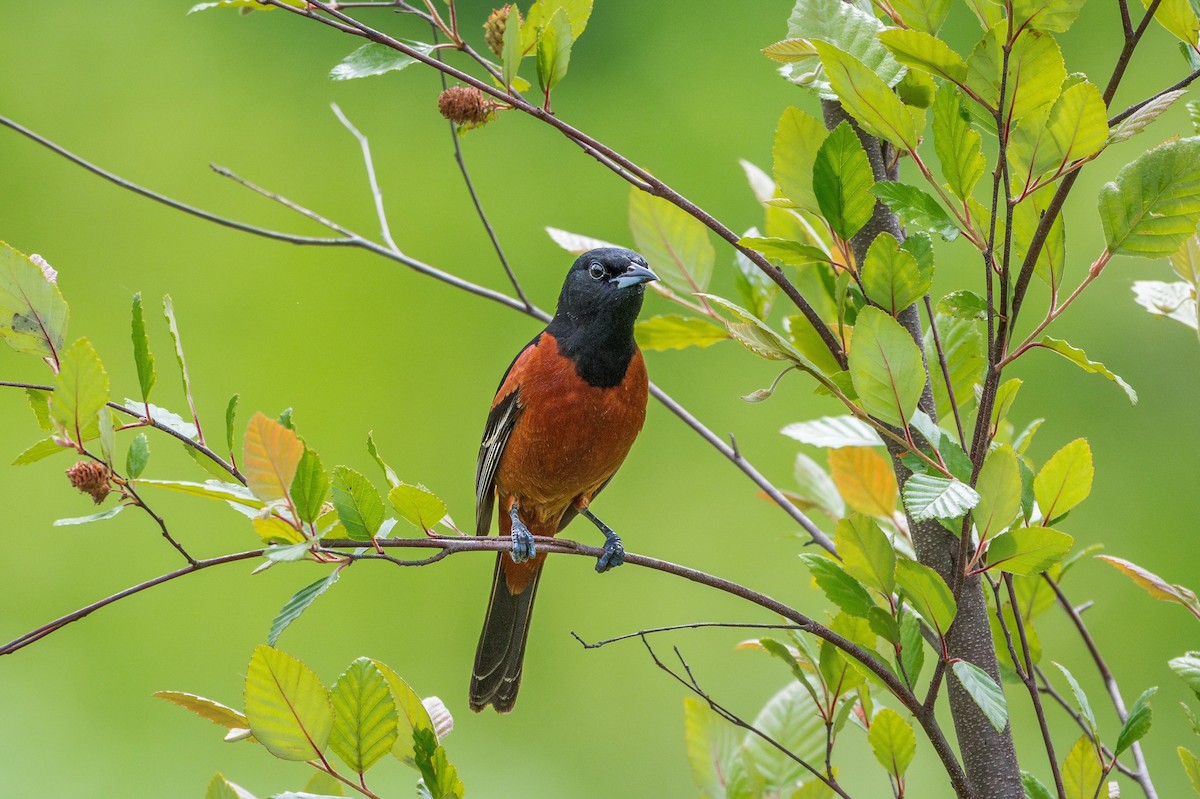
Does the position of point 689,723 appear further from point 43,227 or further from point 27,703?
point 43,227

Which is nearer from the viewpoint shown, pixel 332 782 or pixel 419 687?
pixel 332 782

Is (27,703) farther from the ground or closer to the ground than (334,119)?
closer to the ground

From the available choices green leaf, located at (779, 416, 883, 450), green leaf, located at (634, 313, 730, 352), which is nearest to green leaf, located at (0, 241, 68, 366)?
green leaf, located at (634, 313, 730, 352)

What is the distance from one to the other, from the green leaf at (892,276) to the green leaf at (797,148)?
Answer: 0.09 meters

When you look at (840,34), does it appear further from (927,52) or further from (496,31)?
(496,31)

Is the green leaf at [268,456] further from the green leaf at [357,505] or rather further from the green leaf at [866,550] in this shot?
the green leaf at [866,550]

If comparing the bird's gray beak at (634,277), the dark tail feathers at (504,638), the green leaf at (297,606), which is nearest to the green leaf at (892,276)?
the green leaf at (297,606)

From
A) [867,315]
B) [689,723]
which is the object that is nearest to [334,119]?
[689,723]

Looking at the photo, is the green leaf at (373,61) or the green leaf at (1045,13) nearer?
the green leaf at (1045,13)

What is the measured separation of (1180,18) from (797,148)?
34 cm

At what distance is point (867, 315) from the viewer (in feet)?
2.90

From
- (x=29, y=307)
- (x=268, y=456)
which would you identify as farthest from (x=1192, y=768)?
(x=29, y=307)

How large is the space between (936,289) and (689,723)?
2.01 meters

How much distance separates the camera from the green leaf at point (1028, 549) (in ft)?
2.92
